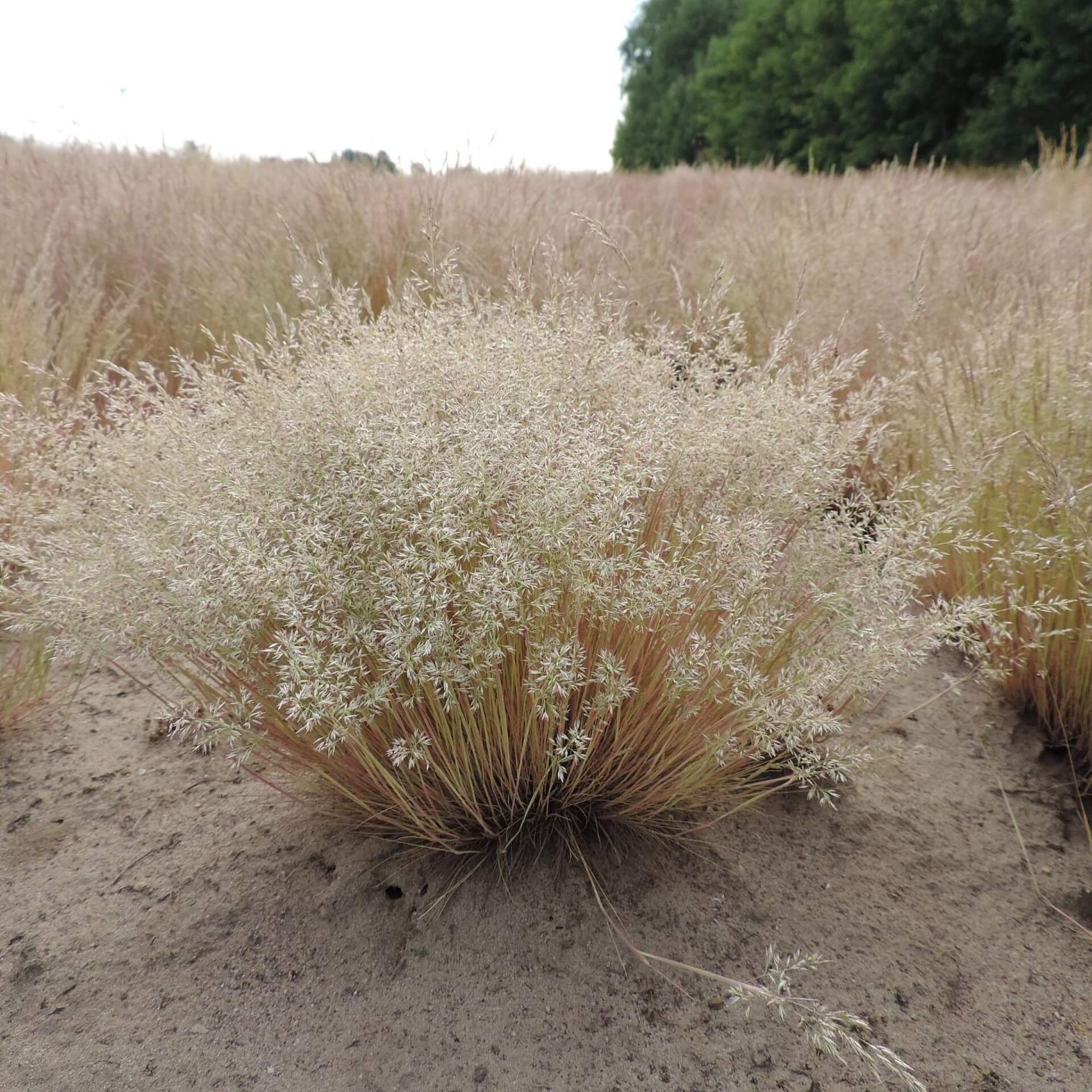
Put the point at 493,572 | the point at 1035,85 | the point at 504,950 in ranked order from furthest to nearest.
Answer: the point at 1035,85 → the point at 504,950 → the point at 493,572

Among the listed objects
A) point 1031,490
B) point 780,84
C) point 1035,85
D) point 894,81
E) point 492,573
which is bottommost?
point 1031,490

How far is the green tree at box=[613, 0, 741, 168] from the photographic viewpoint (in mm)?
23625

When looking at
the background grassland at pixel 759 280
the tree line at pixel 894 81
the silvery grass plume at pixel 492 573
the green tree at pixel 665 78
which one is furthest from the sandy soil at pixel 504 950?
the green tree at pixel 665 78

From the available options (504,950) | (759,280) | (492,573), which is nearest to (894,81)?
(759,280)

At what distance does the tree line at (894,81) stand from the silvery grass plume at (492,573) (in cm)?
1095

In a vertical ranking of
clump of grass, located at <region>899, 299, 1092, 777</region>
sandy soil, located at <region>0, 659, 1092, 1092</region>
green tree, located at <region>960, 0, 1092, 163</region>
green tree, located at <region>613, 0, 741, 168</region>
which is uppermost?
green tree, located at <region>613, 0, 741, 168</region>

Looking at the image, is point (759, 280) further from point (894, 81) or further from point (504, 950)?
point (894, 81)

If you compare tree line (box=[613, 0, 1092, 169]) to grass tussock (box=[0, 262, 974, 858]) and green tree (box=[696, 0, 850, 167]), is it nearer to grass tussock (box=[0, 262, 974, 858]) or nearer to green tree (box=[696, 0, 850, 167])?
green tree (box=[696, 0, 850, 167])

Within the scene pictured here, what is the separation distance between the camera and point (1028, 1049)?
1406mm

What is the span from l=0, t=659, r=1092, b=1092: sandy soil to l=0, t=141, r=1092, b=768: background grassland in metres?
0.58

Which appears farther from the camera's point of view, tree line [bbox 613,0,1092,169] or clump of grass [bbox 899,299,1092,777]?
tree line [bbox 613,0,1092,169]

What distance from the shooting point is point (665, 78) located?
26.0m

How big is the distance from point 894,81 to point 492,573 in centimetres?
1675

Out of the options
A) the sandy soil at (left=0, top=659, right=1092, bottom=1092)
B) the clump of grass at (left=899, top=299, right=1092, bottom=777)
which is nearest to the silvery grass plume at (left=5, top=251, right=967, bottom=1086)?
the sandy soil at (left=0, top=659, right=1092, bottom=1092)
